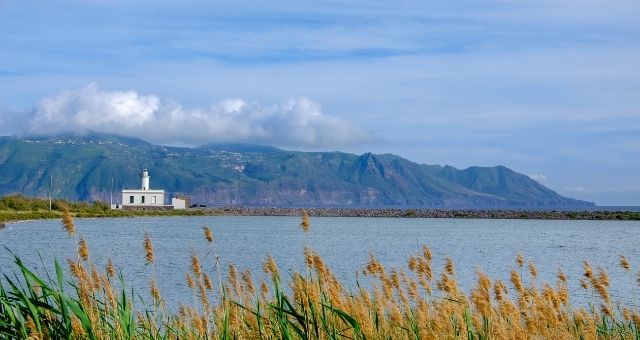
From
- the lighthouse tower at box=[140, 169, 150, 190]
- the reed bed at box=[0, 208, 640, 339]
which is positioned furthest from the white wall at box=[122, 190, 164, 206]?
the reed bed at box=[0, 208, 640, 339]

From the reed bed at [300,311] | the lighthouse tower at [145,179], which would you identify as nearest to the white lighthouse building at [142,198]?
the lighthouse tower at [145,179]

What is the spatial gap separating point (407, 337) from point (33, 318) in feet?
14.1

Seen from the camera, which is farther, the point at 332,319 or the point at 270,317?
the point at 270,317

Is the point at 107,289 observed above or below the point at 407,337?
above

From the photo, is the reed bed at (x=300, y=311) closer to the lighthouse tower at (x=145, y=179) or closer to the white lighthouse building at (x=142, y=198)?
the white lighthouse building at (x=142, y=198)

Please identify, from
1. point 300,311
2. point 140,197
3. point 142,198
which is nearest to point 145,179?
point 140,197

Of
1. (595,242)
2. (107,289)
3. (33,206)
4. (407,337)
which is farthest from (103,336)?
(33,206)

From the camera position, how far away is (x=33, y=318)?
8.62 m

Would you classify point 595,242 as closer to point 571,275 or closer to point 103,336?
point 571,275

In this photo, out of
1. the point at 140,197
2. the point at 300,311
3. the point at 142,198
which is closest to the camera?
the point at 300,311

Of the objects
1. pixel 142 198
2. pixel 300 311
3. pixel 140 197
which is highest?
pixel 140 197

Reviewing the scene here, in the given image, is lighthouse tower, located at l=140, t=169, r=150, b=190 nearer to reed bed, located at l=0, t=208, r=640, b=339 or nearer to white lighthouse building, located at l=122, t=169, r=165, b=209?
white lighthouse building, located at l=122, t=169, r=165, b=209

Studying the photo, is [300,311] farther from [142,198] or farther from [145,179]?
[145,179]

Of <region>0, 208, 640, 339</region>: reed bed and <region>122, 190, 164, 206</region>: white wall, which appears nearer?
<region>0, 208, 640, 339</region>: reed bed
